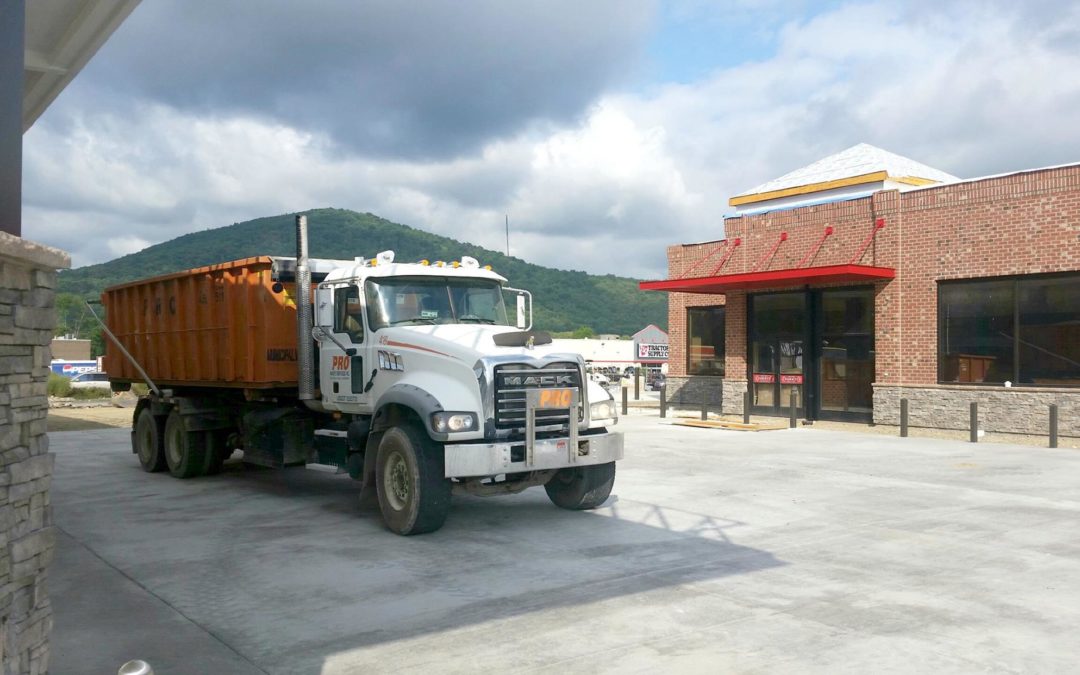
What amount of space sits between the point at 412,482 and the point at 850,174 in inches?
790

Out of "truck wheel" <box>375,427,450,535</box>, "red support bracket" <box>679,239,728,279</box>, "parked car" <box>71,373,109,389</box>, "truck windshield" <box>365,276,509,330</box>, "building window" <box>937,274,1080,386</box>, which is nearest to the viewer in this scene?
"truck wheel" <box>375,427,450,535</box>

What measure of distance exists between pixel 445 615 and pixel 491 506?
4.52m

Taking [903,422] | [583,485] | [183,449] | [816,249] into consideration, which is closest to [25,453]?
[583,485]

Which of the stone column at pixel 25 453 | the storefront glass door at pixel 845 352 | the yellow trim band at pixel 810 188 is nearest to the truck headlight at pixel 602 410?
the stone column at pixel 25 453

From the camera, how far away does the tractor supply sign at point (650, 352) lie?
1458 inches

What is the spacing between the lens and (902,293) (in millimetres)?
21531

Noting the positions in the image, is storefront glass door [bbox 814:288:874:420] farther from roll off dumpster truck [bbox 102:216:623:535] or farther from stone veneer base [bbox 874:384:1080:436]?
roll off dumpster truck [bbox 102:216:623:535]

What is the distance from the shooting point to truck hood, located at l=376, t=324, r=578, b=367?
9156 mm

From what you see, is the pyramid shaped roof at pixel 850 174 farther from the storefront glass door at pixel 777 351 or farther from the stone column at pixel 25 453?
the stone column at pixel 25 453

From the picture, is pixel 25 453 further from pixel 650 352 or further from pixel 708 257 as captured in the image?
pixel 650 352

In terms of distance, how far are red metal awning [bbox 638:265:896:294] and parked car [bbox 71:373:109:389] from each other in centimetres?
2264

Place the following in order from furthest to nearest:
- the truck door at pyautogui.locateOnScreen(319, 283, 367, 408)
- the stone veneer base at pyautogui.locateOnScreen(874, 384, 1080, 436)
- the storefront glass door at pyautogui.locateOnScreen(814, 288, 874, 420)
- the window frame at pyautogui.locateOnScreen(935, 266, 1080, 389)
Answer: the storefront glass door at pyautogui.locateOnScreen(814, 288, 874, 420) → the window frame at pyautogui.locateOnScreen(935, 266, 1080, 389) → the stone veneer base at pyautogui.locateOnScreen(874, 384, 1080, 436) → the truck door at pyautogui.locateOnScreen(319, 283, 367, 408)

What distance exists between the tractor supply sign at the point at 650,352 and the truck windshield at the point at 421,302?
26.6 m

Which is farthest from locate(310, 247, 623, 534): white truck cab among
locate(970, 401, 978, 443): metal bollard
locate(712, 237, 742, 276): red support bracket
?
locate(712, 237, 742, 276): red support bracket
